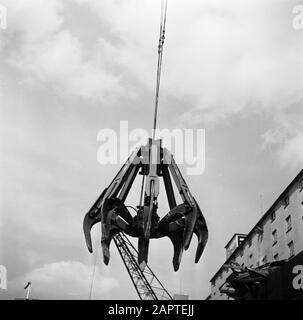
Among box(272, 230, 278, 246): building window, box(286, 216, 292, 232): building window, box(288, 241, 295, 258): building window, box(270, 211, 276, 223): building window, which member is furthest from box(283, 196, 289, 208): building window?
box(288, 241, 295, 258): building window

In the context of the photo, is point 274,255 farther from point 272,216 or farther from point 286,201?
point 286,201

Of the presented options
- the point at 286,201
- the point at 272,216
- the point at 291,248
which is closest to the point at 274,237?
Answer: the point at 272,216

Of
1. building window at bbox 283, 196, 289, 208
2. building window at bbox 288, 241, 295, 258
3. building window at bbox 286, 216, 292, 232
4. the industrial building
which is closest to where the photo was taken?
the industrial building

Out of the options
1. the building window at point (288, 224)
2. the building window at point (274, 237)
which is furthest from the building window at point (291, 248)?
the building window at point (274, 237)

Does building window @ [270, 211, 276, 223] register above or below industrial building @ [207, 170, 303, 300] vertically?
above

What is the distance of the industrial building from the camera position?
15953 mm

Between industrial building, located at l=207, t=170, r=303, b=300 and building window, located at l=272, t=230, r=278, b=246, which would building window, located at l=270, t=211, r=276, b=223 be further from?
building window, located at l=272, t=230, r=278, b=246

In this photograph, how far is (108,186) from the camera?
38.2 feet

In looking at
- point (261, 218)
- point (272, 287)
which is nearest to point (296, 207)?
point (261, 218)

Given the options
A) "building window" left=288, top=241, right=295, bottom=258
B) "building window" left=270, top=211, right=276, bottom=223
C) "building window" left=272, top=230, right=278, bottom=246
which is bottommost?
"building window" left=288, top=241, right=295, bottom=258

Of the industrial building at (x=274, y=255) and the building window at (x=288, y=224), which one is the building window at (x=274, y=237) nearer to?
the industrial building at (x=274, y=255)

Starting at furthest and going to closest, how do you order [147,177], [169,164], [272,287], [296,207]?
[296,207], [272,287], [169,164], [147,177]
